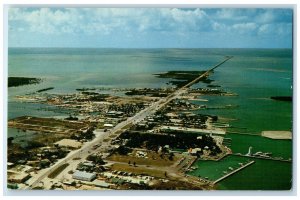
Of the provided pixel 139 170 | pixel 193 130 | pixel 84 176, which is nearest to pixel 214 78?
pixel 193 130

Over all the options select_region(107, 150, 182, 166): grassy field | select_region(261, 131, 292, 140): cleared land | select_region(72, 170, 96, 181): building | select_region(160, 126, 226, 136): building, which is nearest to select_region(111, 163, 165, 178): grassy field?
select_region(107, 150, 182, 166): grassy field

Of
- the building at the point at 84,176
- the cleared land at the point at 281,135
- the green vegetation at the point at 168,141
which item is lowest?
the building at the point at 84,176

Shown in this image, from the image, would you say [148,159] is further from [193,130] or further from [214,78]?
[214,78]

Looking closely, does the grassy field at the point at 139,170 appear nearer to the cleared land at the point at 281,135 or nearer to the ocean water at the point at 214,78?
the ocean water at the point at 214,78

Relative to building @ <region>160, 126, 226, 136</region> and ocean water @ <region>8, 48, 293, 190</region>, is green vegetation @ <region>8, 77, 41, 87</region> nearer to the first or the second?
ocean water @ <region>8, 48, 293, 190</region>

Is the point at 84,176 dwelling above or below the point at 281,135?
below

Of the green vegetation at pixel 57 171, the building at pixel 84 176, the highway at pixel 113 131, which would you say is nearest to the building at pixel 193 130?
the highway at pixel 113 131
